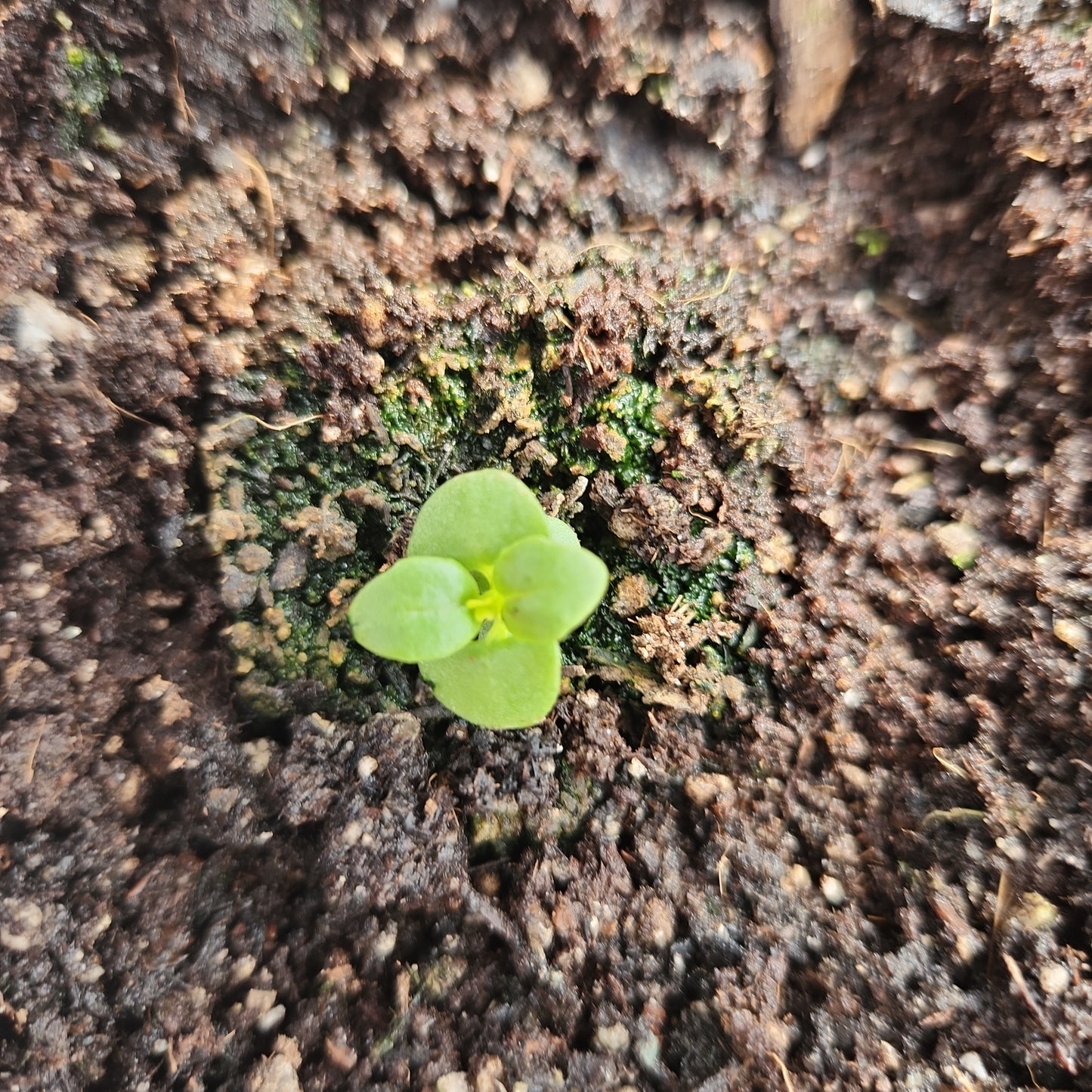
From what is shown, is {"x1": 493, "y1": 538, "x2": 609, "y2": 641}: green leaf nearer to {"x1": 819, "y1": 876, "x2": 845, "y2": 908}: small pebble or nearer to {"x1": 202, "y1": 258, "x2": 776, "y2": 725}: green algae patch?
{"x1": 202, "y1": 258, "x2": 776, "y2": 725}: green algae patch

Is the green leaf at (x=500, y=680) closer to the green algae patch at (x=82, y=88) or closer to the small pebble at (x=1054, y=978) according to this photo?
the small pebble at (x=1054, y=978)

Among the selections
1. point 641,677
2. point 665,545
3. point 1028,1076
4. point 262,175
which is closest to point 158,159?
point 262,175

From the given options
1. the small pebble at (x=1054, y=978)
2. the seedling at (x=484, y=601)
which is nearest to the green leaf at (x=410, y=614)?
the seedling at (x=484, y=601)

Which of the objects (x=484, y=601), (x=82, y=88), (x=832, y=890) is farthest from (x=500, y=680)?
(x=82, y=88)

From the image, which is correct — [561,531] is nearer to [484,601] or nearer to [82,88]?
[484,601]

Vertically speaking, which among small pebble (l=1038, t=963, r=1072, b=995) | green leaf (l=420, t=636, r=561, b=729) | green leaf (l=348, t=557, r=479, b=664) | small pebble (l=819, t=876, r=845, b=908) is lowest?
small pebble (l=819, t=876, r=845, b=908)

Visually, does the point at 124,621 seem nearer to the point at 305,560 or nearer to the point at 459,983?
the point at 305,560

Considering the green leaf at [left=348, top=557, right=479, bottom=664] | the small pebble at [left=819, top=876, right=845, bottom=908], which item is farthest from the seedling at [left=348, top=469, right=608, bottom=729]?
the small pebble at [left=819, top=876, right=845, bottom=908]
